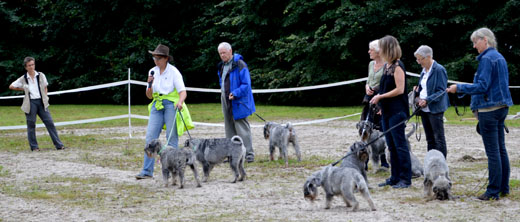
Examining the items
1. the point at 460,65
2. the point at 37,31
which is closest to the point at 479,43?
the point at 460,65

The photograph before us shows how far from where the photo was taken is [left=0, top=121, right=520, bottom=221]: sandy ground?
6277 mm

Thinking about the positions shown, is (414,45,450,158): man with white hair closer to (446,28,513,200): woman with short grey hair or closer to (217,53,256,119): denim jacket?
(446,28,513,200): woman with short grey hair

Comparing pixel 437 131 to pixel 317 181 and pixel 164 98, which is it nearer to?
pixel 317 181

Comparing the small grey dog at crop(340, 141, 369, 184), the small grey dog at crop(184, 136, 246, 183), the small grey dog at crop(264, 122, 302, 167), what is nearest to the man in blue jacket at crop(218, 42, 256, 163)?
the small grey dog at crop(264, 122, 302, 167)

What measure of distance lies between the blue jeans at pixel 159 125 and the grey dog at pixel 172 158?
44 cm

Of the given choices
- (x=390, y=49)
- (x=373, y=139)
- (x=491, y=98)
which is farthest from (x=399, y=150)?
(x=491, y=98)

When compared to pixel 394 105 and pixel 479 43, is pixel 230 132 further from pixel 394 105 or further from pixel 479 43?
pixel 479 43

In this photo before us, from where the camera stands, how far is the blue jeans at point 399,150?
762 centimetres

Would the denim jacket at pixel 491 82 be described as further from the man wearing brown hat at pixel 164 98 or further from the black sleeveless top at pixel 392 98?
the man wearing brown hat at pixel 164 98

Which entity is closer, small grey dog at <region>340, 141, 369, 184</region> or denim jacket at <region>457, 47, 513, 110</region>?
denim jacket at <region>457, 47, 513, 110</region>

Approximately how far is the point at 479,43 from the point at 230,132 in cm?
517

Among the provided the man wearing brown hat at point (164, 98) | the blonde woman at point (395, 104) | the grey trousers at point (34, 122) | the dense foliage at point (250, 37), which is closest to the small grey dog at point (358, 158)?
the blonde woman at point (395, 104)

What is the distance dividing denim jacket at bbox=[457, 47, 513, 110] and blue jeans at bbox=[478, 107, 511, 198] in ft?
0.45

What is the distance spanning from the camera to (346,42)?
25547 millimetres
